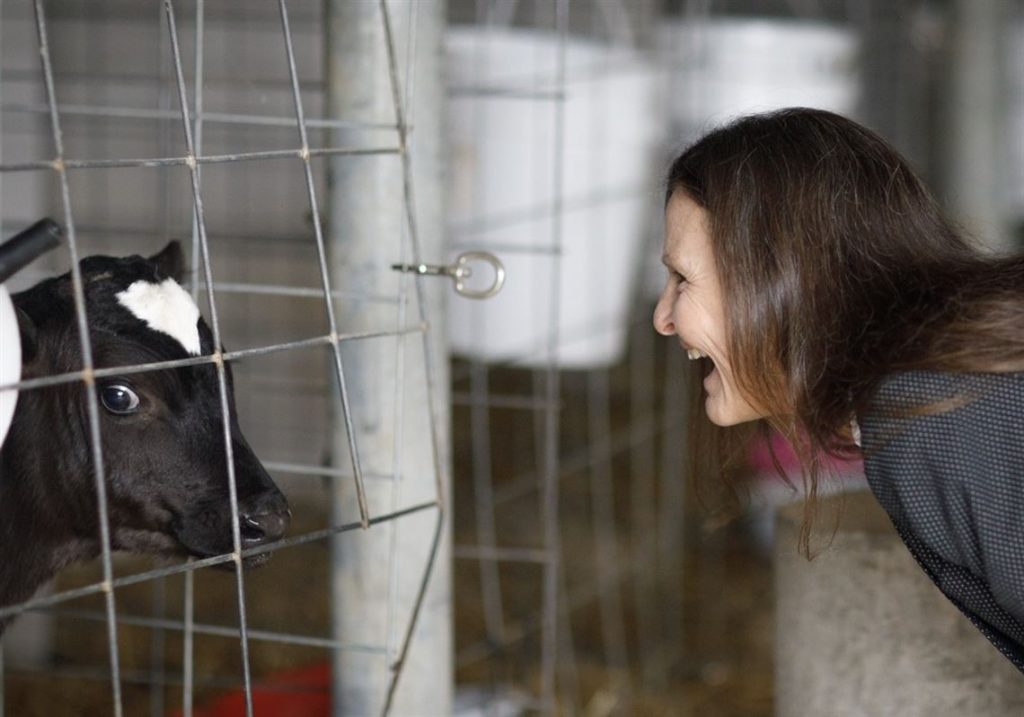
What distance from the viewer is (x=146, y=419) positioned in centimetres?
172

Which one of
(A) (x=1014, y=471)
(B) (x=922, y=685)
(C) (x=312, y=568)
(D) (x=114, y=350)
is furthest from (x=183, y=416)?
(C) (x=312, y=568)

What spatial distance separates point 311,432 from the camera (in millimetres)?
4832

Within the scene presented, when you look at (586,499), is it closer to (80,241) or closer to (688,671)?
(688,671)

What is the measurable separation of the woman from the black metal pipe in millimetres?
773

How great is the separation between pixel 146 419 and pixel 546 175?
12.0 ft

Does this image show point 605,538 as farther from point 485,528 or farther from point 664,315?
point 664,315

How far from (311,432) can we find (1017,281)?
138 inches

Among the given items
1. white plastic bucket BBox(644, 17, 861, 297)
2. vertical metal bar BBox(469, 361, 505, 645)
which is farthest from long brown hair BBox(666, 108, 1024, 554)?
white plastic bucket BBox(644, 17, 861, 297)

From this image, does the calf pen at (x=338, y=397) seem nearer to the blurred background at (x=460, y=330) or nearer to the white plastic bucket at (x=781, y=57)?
the blurred background at (x=460, y=330)

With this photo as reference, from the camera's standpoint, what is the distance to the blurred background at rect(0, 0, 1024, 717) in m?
2.12

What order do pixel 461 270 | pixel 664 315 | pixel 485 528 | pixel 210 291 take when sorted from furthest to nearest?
pixel 485 528 < pixel 461 270 < pixel 664 315 < pixel 210 291

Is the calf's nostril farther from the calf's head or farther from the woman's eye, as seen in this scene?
the woman's eye

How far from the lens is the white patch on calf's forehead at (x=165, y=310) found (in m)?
1.71

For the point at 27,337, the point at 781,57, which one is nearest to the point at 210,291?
the point at 27,337
